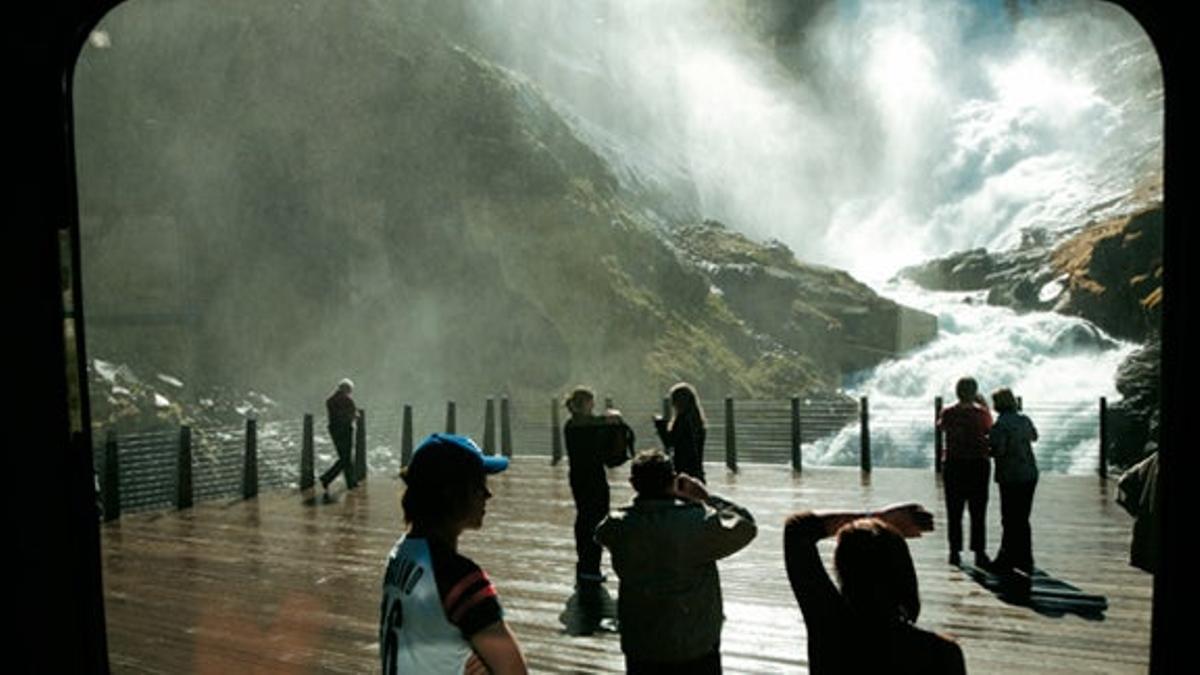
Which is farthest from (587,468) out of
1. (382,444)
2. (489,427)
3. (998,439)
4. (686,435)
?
(382,444)

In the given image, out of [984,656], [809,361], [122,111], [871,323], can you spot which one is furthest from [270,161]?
[984,656]

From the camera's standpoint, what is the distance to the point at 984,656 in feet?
21.2

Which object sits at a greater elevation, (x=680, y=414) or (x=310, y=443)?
(x=680, y=414)

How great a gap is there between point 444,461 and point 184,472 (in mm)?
13274

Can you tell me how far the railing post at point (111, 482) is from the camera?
43.5 feet

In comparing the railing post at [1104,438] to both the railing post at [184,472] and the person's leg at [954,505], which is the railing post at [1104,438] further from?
the railing post at [184,472]

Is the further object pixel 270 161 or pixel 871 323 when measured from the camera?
pixel 871 323

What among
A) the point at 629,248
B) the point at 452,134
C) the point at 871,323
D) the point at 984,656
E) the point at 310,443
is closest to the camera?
the point at 984,656

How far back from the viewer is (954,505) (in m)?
9.17

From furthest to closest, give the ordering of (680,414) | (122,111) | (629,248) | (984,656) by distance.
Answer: (629,248)
(122,111)
(680,414)
(984,656)

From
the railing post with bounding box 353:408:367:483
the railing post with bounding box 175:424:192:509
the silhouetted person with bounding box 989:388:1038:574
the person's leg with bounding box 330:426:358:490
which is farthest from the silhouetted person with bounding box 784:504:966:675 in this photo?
the railing post with bounding box 353:408:367:483

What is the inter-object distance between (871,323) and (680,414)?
62594 millimetres

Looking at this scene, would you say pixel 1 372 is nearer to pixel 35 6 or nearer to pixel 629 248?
pixel 35 6

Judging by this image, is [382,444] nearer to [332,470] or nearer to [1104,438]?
[332,470]
